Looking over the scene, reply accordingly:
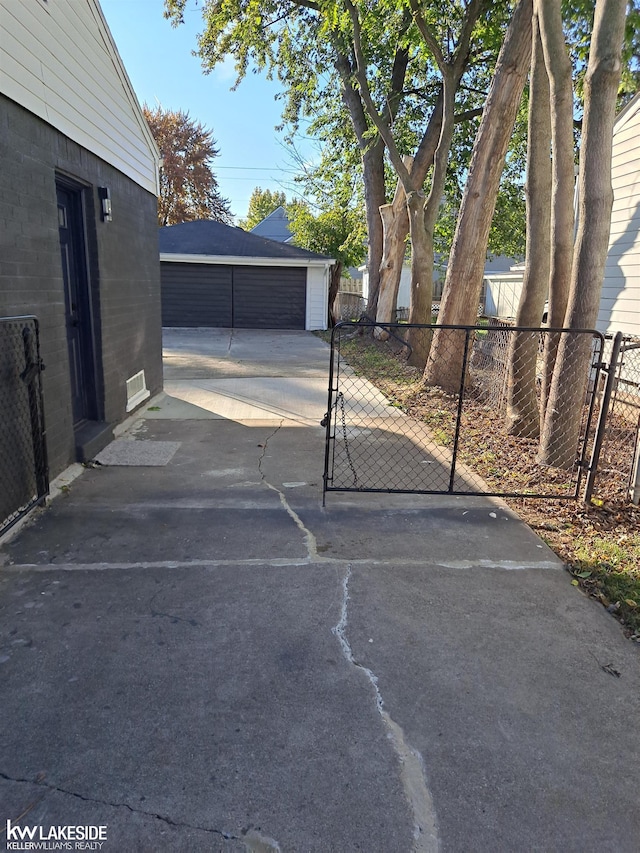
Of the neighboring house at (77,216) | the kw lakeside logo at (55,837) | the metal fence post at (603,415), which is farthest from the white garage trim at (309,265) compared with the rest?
the kw lakeside logo at (55,837)

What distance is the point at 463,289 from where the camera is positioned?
8.45 meters

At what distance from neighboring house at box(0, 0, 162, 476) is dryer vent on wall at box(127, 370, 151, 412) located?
27mm

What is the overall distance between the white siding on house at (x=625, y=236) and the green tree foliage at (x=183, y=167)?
104 ft

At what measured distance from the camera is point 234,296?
65.2ft

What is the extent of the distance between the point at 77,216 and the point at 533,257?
4.78m

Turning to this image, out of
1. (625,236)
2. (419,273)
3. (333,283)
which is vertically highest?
(625,236)

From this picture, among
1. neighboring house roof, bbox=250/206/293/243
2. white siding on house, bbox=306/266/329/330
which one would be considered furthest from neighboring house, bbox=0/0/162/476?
neighboring house roof, bbox=250/206/293/243

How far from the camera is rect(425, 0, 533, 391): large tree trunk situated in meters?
7.02

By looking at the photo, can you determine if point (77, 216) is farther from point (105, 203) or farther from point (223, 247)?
point (223, 247)

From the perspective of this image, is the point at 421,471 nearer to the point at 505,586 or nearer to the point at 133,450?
the point at 505,586

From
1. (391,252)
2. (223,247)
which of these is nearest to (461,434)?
(391,252)

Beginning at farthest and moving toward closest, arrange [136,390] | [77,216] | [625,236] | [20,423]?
[625,236] → [136,390] → [77,216] → [20,423]

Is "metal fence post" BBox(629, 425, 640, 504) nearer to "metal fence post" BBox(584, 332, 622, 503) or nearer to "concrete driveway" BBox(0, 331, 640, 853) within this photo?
"metal fence post" BBox(584, 332, 622, 503)

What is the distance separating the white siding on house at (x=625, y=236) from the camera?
Answer: 824 centimetres
